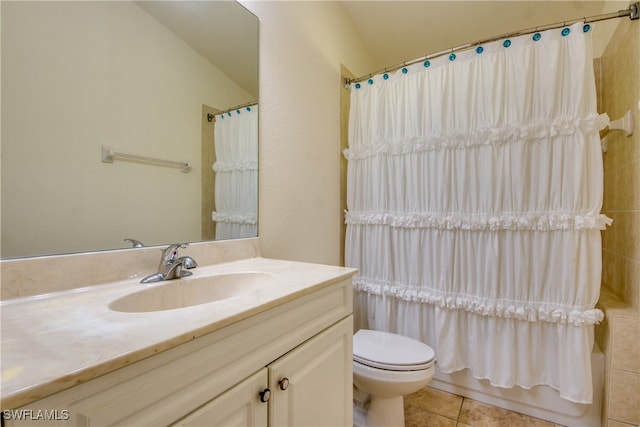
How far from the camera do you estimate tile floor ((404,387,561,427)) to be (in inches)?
58.0

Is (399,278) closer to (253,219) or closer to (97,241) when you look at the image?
(253,219)

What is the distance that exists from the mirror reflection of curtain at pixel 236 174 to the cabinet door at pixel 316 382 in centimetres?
61

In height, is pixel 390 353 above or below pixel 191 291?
below

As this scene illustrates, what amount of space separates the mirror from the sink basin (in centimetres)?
21

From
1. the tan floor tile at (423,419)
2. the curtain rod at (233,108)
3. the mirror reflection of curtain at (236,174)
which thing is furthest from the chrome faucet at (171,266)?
the tan floor tile at (423,419)

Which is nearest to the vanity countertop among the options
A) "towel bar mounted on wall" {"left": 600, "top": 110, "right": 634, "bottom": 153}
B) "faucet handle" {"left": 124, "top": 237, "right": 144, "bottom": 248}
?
"faucet handle" {"left": 124, "top": 237, "right": 144, "bottom": 248}

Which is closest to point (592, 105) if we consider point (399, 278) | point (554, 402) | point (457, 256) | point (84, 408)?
point (457, 256)

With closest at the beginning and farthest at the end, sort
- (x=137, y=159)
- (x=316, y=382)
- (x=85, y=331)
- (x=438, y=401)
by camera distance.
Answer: (x=85, y=331) < (x=316, y=382) < (x=137, y=159) < (x=438, y=401)

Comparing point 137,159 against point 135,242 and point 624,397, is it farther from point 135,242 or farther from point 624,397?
point 624,397

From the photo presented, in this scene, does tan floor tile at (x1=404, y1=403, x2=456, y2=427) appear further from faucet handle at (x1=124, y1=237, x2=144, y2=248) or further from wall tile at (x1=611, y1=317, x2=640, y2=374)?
faucet handle at (x1=124, y1=237, x2=144, y2=248)

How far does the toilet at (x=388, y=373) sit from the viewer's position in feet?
4.14

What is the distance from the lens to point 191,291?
35.4 inches

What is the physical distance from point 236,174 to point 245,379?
0.85 m

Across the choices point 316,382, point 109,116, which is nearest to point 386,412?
point 316,382
